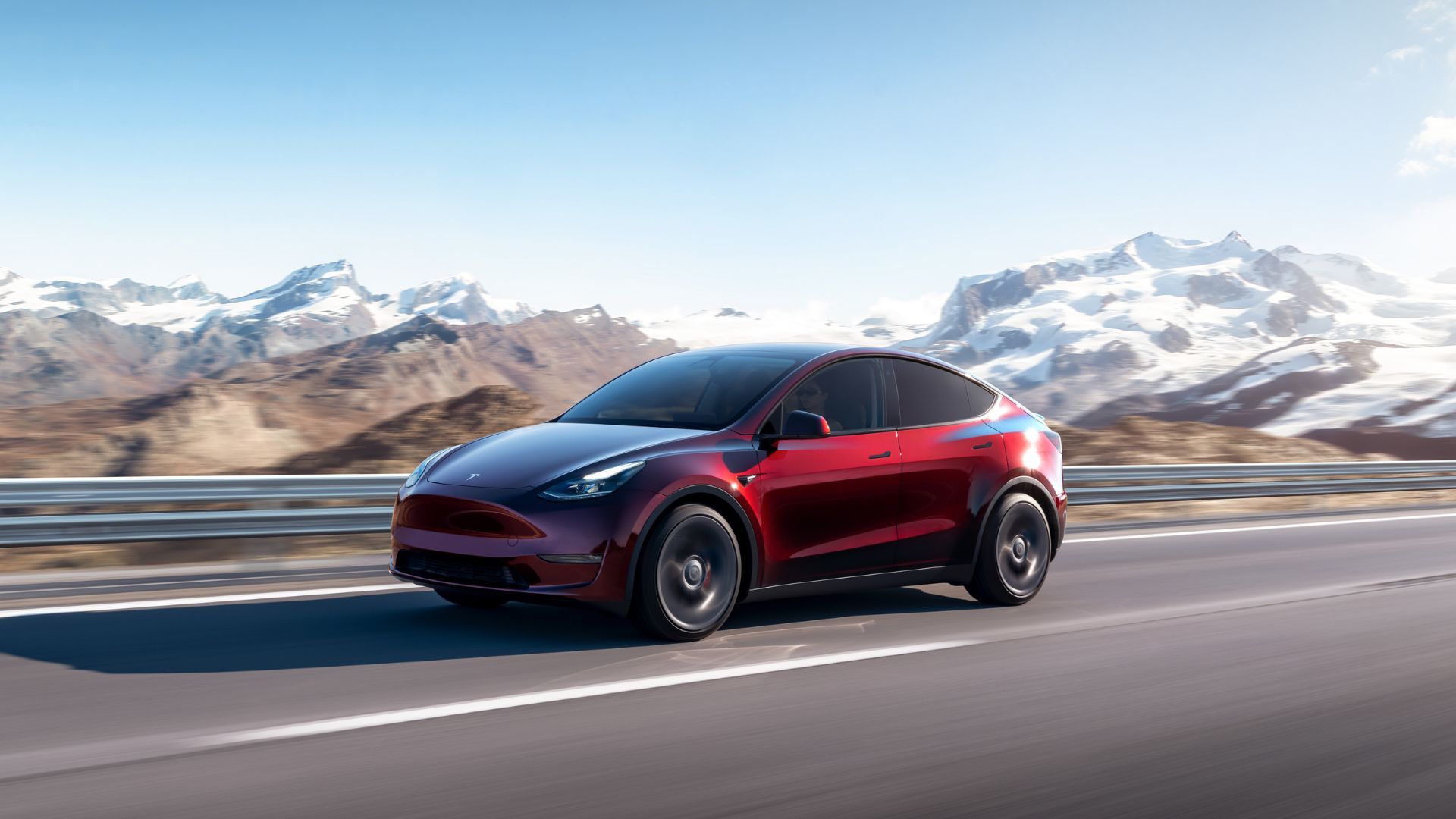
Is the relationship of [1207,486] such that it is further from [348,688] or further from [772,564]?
[348,688]

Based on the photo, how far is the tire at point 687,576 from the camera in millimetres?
5711

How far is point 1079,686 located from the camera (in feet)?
17.9

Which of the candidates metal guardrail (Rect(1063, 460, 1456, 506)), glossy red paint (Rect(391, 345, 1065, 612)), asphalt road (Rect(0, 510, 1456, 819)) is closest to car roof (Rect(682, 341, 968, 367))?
glossy red paint (Rect(391, 345, 1065, 612))

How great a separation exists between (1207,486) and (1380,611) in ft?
27.0

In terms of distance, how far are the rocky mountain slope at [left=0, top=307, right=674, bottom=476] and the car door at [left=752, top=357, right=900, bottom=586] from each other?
477 inches

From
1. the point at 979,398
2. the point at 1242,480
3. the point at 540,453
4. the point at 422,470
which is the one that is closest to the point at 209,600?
the point at 422,470

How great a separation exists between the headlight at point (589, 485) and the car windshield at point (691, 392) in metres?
0.68

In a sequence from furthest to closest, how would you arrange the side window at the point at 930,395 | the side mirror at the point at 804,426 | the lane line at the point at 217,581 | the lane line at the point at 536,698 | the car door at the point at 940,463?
the lane line at the point at 217,581 → the side window at the point at 930,395 → the car door at the point at 940,463 → the side mirror at the point at 804,426 → the lane line at the point at 536,698

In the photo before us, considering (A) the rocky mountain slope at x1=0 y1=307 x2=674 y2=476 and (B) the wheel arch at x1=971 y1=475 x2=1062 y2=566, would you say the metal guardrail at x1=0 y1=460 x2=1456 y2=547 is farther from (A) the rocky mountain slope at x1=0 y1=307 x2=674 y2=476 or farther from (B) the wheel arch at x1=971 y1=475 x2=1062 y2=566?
(A) the rocky mountain slope at x1=0 y1=307 x2=674 y2=476

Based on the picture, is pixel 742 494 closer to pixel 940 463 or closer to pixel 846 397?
pixel 846 397

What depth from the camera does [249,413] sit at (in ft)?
156

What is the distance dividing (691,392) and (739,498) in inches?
36.0

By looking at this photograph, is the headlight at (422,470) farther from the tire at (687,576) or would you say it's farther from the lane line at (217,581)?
the lane line at (217,581)

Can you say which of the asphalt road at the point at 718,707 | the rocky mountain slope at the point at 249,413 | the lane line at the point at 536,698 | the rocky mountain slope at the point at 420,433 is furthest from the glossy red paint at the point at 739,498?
the rocky mountain slope at the point at 249,413
